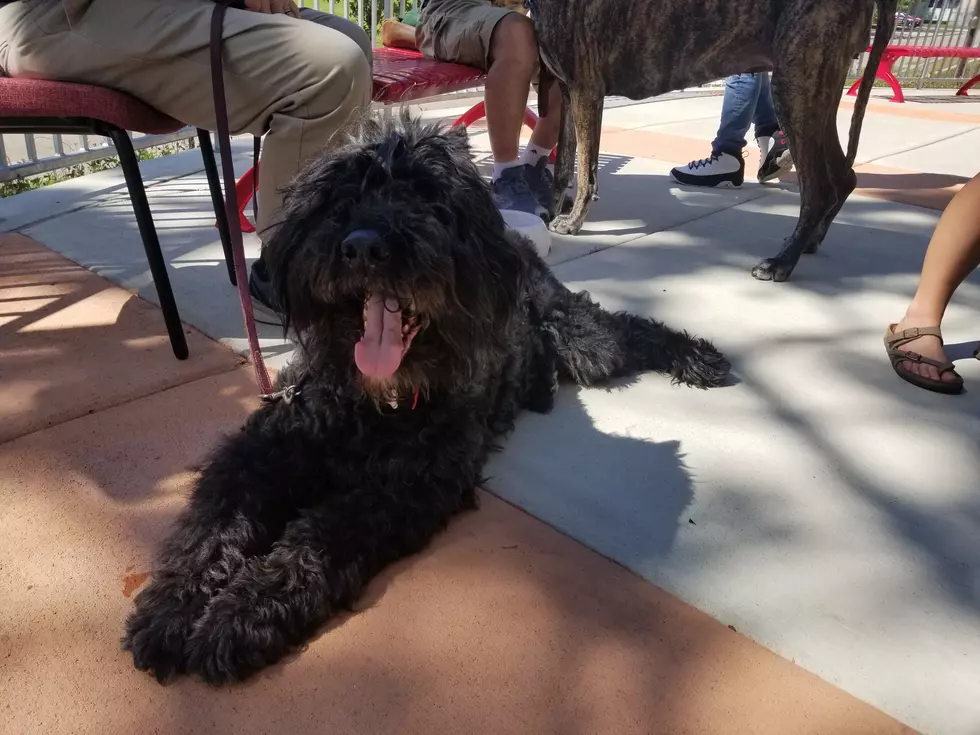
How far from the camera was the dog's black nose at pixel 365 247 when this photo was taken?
176cm

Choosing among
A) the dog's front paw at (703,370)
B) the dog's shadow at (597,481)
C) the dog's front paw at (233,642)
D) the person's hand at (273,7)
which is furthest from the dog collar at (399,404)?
the person's hand at (273,7)

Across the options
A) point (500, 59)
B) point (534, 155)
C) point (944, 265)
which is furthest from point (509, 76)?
point (944, 265)

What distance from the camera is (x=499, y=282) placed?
2.07 meters

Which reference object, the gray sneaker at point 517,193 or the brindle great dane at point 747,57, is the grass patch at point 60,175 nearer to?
the gray sneaker at point 517,193

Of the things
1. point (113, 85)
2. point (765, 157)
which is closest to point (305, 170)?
point (113, 85)

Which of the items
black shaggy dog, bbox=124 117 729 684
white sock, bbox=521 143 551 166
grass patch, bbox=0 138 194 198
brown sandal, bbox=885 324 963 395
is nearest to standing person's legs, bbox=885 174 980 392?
brown sandal, bbox=885 324 963 395

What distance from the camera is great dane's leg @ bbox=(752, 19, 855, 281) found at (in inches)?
149

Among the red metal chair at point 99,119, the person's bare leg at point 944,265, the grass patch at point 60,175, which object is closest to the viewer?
the red metal chair at point 99,119

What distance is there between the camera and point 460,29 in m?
4.62

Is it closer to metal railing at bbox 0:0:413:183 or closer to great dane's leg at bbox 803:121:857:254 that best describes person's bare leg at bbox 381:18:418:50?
metal railing at bbox 0:0:413:183

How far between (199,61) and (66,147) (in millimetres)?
5340

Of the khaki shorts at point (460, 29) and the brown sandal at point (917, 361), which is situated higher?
the khaki shorts at point (460, 29)

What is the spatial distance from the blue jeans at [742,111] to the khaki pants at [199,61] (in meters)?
3.79

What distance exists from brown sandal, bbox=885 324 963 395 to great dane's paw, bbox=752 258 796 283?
0.94 metres
